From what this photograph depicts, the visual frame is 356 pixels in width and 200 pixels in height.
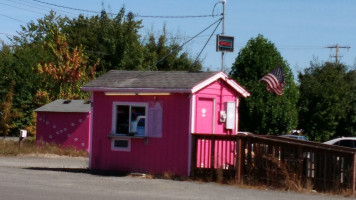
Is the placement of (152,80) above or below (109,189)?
above

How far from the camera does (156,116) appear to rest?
21156 mm

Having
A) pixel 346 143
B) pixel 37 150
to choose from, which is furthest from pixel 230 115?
pixel 37 150

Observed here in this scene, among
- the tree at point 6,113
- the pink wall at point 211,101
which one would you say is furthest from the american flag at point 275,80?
the tree at point 6,113

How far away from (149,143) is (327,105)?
26.7 meters

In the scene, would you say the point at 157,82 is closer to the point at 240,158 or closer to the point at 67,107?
the point at 240,158

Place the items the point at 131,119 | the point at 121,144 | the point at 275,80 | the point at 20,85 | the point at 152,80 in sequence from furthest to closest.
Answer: the point at 20,85 < the point at 275,80 < the point at 121,144 < the point at 152,80 < the point at 131,119

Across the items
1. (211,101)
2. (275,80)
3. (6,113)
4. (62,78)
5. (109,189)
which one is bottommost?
(109,189)

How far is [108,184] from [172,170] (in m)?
3.43

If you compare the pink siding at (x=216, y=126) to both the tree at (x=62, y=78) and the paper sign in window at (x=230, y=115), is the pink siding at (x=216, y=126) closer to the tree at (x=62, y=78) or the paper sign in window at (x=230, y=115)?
the paper sign in window at (x=230, y=115)

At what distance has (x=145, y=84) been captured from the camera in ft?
70.4

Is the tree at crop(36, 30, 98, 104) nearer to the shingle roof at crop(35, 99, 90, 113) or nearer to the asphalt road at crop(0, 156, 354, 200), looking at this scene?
the shingle roof at crop(35, 99, 90, 113)

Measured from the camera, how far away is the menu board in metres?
21.1

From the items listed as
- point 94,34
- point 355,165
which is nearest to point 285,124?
point 355,165

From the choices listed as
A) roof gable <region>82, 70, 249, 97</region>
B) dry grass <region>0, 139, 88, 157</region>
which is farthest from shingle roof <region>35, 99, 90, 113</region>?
roof gable <region>82, 70, 249, 97</region>
